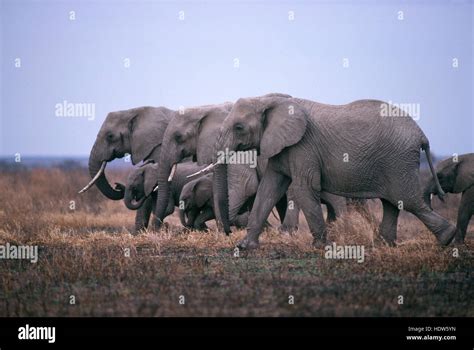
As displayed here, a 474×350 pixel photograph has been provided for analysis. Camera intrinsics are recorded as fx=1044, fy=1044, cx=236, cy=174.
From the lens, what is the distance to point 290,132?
536 inches

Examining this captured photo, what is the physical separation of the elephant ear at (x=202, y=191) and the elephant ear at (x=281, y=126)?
3228 millimetres

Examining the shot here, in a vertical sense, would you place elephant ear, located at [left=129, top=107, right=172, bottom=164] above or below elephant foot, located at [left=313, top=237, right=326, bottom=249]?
above

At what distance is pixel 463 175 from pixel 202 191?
13.9 feet

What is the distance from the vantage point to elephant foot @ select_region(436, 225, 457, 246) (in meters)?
13.7

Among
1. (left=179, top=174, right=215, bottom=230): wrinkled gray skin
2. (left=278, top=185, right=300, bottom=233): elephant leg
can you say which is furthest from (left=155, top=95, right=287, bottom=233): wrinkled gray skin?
(left=278, top=185, right=300, bottom=233): elephant leg

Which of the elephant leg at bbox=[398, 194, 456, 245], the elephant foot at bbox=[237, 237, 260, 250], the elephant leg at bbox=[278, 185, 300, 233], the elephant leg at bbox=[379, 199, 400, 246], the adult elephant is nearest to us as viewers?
the elephant leg at bbox=[398, 194, 456, 245]

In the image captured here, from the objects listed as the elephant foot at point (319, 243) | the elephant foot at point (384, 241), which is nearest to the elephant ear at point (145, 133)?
the elephant foot at point (319, 243)

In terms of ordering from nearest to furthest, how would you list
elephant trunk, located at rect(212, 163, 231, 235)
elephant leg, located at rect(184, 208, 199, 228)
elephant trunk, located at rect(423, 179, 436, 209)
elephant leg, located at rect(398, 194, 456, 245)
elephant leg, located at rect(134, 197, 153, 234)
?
elephant leg, located at rect(398, 194, 456, 245) < elephant trunk, located at rect(212, 163, 231, 235) < elephant trunk, located at rect(423, 179, 436, 209) < elephant leg, located at rect(184, 208, 199, 228) < elephant leg, located at rect(134, 197, 153, 234)

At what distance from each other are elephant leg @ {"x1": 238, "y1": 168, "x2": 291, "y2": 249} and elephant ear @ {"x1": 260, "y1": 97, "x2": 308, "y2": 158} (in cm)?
45

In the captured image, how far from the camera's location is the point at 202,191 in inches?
669

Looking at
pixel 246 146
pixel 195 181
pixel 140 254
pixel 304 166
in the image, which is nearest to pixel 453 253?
pixel 304 166

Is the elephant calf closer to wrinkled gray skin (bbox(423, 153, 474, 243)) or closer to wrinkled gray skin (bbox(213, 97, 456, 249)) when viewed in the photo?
wrinkled gray skin (bbox(213, 97, 456, 249))

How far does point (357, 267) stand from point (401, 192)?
206 cm
